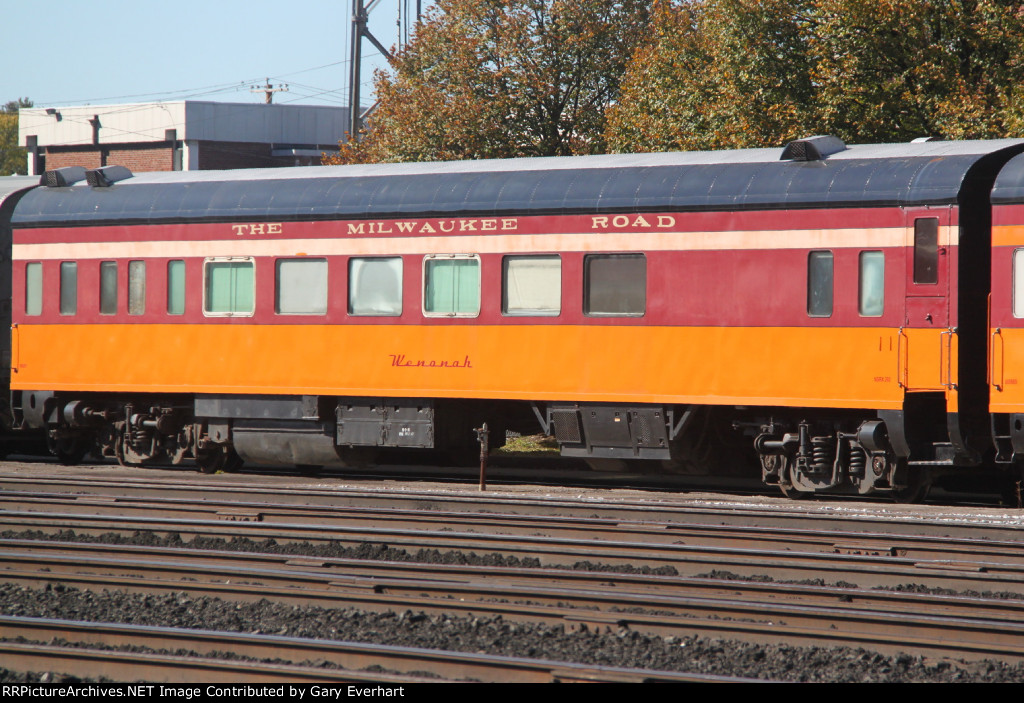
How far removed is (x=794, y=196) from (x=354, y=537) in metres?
5.90

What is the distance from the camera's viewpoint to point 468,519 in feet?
39.7

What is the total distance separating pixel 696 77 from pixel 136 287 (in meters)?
10.7

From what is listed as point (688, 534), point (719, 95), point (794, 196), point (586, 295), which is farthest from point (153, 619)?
point (719, 95)

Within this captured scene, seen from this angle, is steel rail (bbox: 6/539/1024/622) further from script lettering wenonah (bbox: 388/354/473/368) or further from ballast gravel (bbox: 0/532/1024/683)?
script lettering wenonah (bbox: 388/354/473/368)

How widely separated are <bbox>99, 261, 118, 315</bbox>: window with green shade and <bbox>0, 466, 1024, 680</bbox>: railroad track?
14.3 feet

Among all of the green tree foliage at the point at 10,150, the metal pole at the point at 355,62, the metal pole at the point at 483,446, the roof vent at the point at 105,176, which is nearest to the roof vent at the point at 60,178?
the roof vent at the point at 105,176

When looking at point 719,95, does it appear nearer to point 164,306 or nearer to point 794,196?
point 794,196

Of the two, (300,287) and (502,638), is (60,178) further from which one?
(502,638)

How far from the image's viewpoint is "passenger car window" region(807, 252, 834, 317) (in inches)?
523

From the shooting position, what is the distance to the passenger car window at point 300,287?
51.0 ft

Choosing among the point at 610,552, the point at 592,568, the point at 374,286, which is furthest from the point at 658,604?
the point at 374,286

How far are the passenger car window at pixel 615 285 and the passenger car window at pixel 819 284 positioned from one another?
182cm

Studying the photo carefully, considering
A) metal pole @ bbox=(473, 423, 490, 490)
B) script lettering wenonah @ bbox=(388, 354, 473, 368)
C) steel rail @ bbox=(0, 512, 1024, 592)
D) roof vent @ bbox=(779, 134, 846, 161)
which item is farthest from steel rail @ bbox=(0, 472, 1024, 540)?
roof vent @ bbox=(779, 134, 846, 161)

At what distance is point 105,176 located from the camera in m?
17.1
